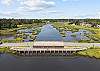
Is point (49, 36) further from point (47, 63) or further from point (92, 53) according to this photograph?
point (47, 63)

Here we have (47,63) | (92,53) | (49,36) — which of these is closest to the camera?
(47,63)

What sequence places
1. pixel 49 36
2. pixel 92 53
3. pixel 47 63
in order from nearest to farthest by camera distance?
pixel 47 63 < pixel 92 53 < pixel 49 36

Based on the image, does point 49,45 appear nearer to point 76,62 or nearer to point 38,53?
point 38,53

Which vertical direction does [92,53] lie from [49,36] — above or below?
above

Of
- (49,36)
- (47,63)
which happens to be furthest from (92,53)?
(49,36)

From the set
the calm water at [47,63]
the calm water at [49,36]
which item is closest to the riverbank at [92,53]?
the calm water at [47,63]

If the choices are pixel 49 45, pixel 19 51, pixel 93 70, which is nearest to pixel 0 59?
pixel 19 51

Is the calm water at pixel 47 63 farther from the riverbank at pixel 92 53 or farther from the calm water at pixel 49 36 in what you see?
the calm water at pixel 49 36

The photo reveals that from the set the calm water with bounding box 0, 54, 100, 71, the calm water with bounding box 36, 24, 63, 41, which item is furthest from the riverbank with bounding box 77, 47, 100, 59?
the calm water with bounding box 36, 24, 63, 41

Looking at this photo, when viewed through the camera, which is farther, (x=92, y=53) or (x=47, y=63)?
(x=92, y=53)
